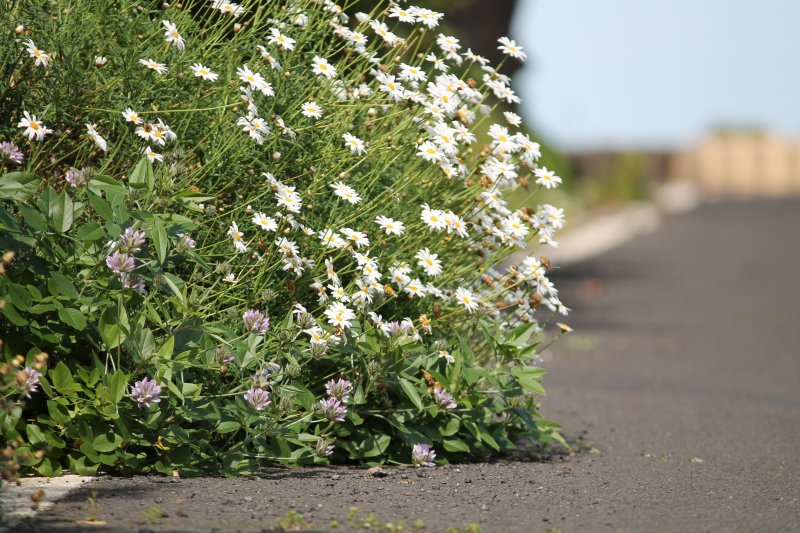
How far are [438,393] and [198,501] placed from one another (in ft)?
3.87

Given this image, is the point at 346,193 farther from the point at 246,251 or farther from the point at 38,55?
the point at 38,55

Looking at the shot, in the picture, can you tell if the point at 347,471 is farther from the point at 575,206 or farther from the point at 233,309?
the point at 575,206

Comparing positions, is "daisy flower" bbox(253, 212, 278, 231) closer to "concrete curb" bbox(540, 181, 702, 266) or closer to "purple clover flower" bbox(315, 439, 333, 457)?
"purple clover flower" bbox(315, 439, 333, 457)

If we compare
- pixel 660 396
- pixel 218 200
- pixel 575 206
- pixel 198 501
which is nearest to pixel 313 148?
pixel 218 200

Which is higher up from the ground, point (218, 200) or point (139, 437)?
point (218, 200)

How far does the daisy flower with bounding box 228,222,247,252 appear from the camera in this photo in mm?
4379

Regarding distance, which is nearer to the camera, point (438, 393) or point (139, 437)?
point (139, 437)

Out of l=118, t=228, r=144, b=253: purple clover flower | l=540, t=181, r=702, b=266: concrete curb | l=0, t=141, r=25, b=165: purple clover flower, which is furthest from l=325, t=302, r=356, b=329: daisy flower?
l=540, t=181, r=702, b=266: concrete curb

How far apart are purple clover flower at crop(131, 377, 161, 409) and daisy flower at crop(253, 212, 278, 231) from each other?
0.74 metres

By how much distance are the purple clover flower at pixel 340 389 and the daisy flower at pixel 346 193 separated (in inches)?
28.1

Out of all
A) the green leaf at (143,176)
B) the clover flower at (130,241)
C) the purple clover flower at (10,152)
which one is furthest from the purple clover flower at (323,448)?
the purple clover flower at (10,152)

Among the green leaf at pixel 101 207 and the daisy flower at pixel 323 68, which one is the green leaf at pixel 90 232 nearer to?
the green leaf at pixel 101 207

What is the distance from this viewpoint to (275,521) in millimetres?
3781

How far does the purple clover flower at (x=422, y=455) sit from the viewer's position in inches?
188
